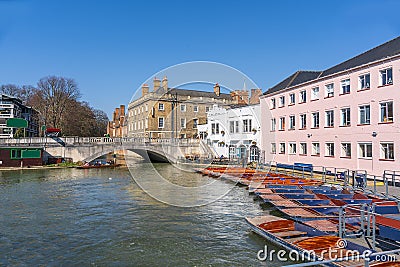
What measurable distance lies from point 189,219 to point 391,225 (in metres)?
9.29

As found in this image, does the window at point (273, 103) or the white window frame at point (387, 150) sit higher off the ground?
the window at point (273, 103)

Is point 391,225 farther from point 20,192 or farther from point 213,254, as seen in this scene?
point 20,192

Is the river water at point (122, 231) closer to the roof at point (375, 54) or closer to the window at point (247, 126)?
the roof at point (375, 54)

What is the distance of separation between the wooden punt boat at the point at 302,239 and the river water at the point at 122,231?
1.84ft

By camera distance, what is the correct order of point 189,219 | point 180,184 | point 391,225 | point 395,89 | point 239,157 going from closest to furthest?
point 391,225
point 189,219
point 395,89
point 180,184
point 239,157

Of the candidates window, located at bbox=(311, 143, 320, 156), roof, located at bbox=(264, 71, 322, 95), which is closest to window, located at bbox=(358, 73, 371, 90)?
window, located at bbox=(311, 143, 320, 156)

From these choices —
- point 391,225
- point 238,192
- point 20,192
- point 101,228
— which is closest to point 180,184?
point 238,192

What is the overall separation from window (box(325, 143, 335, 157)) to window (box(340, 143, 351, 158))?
1.27 m

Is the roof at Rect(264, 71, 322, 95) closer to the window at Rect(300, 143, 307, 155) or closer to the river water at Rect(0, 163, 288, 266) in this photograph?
the window at Rect(300, 143, 307, 155)

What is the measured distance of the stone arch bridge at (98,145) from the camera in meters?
47.9

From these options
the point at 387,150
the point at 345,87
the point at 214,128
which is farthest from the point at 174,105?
the point at 214,128

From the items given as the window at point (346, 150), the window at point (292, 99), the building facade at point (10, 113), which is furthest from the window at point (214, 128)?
the building facade at point (10, 113)

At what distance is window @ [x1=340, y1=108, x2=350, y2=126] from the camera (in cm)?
2973

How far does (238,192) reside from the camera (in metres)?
25.2
